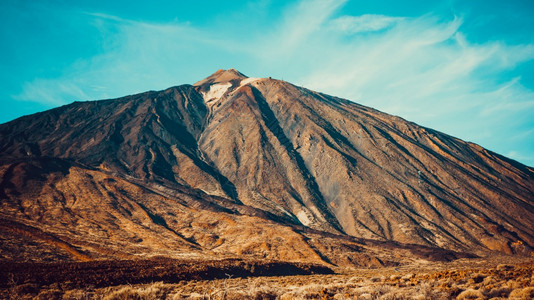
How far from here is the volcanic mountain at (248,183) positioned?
5881 cm

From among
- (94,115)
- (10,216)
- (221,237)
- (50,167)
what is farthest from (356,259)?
(94,115)

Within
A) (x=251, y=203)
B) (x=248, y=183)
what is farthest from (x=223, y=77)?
(x=251, y=203)

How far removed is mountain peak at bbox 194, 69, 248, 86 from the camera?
18075 cm

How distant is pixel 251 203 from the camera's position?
89.6m

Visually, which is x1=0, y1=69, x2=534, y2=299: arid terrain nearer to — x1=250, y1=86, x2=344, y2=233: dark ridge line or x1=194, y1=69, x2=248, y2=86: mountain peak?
x1=250, y1=86, x2=344, y2=233: dark ridge line

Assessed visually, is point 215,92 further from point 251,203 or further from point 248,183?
point 251,203

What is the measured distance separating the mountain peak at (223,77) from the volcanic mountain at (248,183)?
20387 millimetres

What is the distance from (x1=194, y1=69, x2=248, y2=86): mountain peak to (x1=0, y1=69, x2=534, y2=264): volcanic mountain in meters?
20.4

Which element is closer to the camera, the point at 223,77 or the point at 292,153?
the point at 292,153

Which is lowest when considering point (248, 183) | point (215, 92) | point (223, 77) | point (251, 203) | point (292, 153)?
point (251, 203)

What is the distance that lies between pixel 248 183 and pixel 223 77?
10098cm

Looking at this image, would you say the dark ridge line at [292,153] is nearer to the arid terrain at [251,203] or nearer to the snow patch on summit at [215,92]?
the arid terrain at [251,203]

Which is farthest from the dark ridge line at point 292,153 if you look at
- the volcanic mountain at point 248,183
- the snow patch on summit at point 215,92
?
the snow patch on summit at point 215,92

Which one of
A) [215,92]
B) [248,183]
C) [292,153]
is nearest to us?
[248,183]
